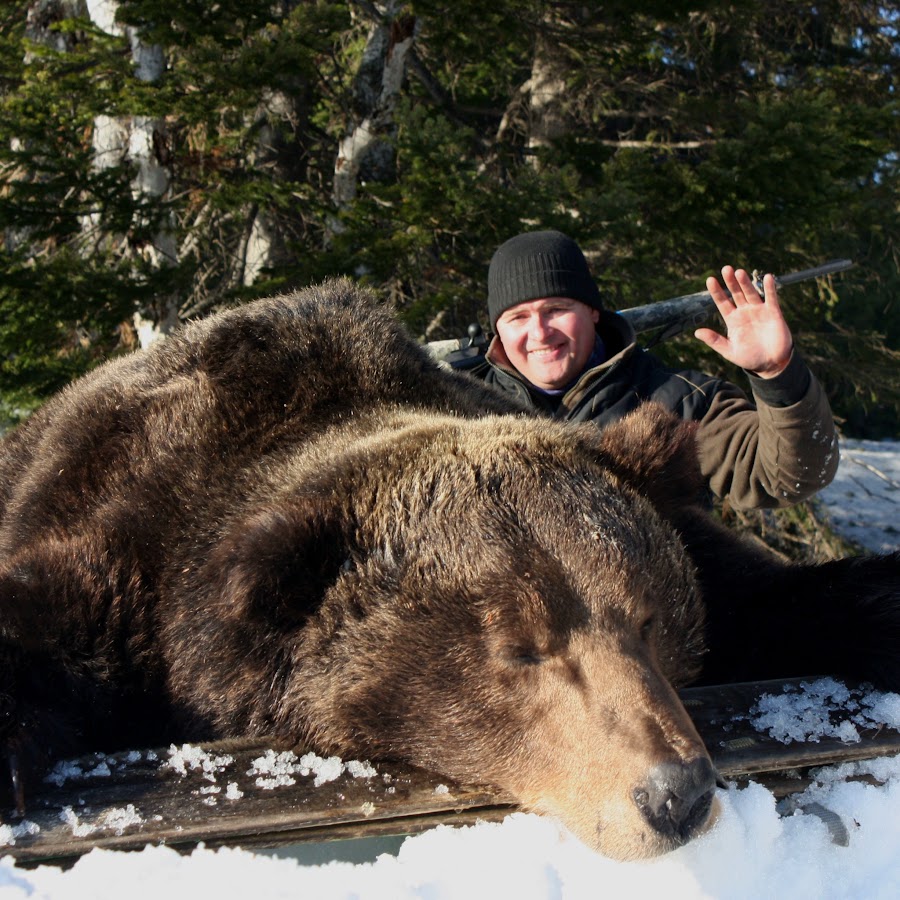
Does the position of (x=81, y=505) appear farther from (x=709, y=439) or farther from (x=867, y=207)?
(x=867, y=207)

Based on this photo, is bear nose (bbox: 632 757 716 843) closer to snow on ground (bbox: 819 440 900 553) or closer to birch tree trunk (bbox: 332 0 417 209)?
birch tree trunk (bbox: 332 0 417 209)

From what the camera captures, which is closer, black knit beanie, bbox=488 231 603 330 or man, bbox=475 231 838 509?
man, bbox=475 231 838 509

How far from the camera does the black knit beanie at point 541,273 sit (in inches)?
175

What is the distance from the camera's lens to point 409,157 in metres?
6.65

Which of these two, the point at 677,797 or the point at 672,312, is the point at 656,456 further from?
the point at 672,312

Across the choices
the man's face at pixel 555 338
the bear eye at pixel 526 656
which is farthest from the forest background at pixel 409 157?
the bear eye at pixel 526 656

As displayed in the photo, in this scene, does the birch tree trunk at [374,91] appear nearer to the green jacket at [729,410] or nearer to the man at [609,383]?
the man at [609,383]

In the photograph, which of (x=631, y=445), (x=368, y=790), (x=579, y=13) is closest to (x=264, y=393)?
(x=631, y=445)

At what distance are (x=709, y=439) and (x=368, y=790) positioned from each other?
296cm

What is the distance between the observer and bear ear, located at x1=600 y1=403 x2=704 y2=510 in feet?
7.82

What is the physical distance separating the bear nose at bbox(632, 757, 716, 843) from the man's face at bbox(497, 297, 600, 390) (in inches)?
116

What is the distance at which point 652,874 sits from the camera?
65.9 inches

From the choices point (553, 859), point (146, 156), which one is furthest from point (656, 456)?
point (146, 156)

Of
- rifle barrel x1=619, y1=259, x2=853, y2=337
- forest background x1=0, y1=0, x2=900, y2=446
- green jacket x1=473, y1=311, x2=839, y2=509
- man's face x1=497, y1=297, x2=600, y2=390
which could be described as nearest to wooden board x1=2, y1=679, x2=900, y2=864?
green jacket x1=473, y1=311, x2=839, y2=509
